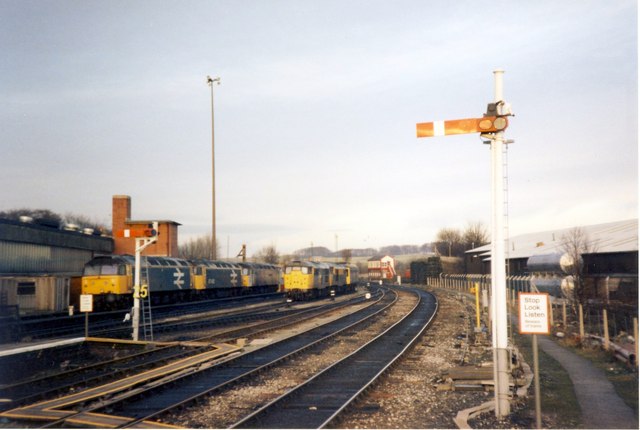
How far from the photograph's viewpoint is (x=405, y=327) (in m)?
23.7

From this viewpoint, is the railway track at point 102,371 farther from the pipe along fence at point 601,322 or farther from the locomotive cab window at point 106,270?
the locomotive cab window at point 106,270

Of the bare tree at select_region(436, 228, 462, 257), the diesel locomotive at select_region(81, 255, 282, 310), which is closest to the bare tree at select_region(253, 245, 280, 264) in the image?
the bare tree at select_region(436, 228, 462, 257)

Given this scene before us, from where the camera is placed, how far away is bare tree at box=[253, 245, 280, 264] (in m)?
109

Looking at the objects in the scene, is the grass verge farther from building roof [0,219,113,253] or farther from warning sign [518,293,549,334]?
building roof [0,219,113,253]

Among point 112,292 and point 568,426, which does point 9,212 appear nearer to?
point 112,292

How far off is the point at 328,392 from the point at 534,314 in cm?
479

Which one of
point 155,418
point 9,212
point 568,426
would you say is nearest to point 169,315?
point 155,418

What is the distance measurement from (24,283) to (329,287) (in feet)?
78.6

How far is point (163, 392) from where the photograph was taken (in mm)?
11062

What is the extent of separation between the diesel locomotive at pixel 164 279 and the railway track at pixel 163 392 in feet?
23.7

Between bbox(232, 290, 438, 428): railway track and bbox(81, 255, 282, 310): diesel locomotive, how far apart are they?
9.13 meters

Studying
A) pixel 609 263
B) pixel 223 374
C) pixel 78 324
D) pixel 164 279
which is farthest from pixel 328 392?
pixel 164 279

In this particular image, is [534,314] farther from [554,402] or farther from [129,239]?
[129,239]

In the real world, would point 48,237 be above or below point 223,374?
above
